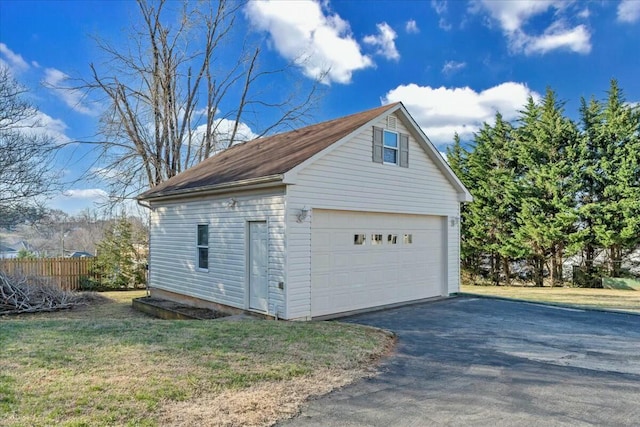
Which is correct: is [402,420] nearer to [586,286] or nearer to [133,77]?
[586,286]

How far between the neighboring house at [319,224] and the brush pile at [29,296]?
9.64ft

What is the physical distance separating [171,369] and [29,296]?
9681mm

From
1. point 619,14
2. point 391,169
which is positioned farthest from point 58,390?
point 619,14

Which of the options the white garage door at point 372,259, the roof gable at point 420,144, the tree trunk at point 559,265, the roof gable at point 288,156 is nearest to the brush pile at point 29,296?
the roof gable at point 288,156

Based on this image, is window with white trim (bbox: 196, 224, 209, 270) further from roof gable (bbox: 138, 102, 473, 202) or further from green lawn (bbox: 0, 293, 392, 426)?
green lawn (bbox: 0, 293, 392, 426)

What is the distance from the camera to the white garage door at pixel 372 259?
9.01 m

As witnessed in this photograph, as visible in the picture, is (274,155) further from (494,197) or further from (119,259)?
(494,197)

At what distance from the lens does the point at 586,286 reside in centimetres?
1844

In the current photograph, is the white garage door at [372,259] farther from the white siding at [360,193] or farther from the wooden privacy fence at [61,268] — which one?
the wooden privacy fence at [61,268]

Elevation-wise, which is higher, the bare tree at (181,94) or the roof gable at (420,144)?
the bare tree at (181,94)

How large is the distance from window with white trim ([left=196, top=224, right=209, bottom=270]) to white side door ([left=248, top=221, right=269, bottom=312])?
194 cm

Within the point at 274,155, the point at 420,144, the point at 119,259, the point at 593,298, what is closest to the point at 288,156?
the point at 274,155

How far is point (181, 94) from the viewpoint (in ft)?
76.2

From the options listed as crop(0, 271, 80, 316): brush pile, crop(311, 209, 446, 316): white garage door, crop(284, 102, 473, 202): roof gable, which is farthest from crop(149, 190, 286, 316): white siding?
crop(0, 271, 80, 316): brush pile
